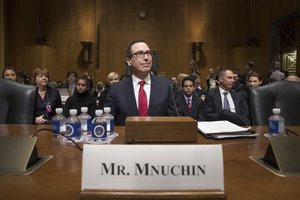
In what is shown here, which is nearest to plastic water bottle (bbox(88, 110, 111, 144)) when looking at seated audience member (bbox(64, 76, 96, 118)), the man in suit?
the man in suit

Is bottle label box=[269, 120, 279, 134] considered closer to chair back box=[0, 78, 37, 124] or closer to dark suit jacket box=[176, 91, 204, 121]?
chair back box=[0, 78, 37, 124]

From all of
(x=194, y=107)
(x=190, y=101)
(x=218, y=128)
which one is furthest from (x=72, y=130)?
(x=190, y=101)

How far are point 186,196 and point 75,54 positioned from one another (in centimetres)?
1100

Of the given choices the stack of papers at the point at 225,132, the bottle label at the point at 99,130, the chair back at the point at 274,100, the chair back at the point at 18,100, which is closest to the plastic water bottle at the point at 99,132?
the bottle label at the point at 99,130

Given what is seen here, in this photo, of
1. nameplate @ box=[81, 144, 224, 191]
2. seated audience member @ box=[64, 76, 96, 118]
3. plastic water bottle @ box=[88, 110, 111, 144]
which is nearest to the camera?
nameplate @ box=[81, 144, 224, 191]

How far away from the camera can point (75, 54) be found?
11328mm

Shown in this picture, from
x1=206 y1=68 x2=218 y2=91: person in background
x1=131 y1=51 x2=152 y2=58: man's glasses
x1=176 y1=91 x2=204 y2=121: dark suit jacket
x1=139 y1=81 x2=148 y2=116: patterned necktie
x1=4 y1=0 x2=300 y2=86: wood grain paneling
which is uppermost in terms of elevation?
x1=4 y1=0 x2=300 y2=86: wood grain paneling

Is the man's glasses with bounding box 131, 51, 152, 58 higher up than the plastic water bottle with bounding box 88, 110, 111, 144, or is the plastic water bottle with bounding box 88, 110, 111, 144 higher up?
the man's glasses with bounding box 131, 51, 152, 58

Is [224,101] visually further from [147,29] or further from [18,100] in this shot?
[147,29]

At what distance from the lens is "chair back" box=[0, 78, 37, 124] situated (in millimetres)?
2090

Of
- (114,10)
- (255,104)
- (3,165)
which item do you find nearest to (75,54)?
(114,10)

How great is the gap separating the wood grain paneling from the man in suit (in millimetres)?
8927

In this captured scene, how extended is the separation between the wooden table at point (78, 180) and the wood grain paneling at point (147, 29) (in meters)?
10.2

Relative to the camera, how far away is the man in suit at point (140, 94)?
8.03 ft
